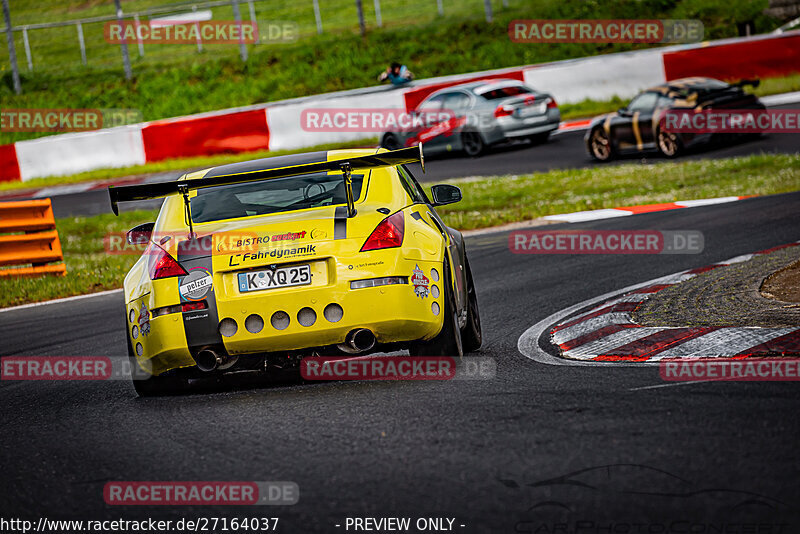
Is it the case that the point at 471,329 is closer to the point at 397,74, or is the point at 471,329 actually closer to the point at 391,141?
the point at 391,141

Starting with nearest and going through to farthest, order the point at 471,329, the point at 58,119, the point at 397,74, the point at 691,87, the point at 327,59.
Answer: the point at 471,329 < the point at 691,87 < the point at 397,74 < the point at 58,119 < the point at 327,59

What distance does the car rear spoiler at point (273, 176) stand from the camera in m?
5.77

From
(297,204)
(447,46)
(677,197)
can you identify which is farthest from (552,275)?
(447,46)

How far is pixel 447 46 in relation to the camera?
32.6m

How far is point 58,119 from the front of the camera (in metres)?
31.5

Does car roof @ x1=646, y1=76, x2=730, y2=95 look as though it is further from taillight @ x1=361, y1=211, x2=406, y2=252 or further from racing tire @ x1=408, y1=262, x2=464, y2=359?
taillight @ x1=361, y1=211, x2=406, y2=252

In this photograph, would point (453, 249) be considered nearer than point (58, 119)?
Yes

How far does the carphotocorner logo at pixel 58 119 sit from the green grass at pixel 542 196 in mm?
12610

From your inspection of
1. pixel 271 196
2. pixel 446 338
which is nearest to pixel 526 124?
pixel 271 196

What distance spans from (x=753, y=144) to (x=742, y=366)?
14657 mm

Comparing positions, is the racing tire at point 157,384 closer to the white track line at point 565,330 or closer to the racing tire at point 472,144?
the white track line at point 565,330

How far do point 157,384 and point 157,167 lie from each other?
65.8 ft

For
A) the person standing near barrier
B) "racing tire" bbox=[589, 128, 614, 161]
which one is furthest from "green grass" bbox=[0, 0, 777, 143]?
"racing tire" bbox=[589, 128, 614, 161]

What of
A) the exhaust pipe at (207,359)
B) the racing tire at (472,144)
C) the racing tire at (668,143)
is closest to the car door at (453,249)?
the exhaust pipe at (207,359)
